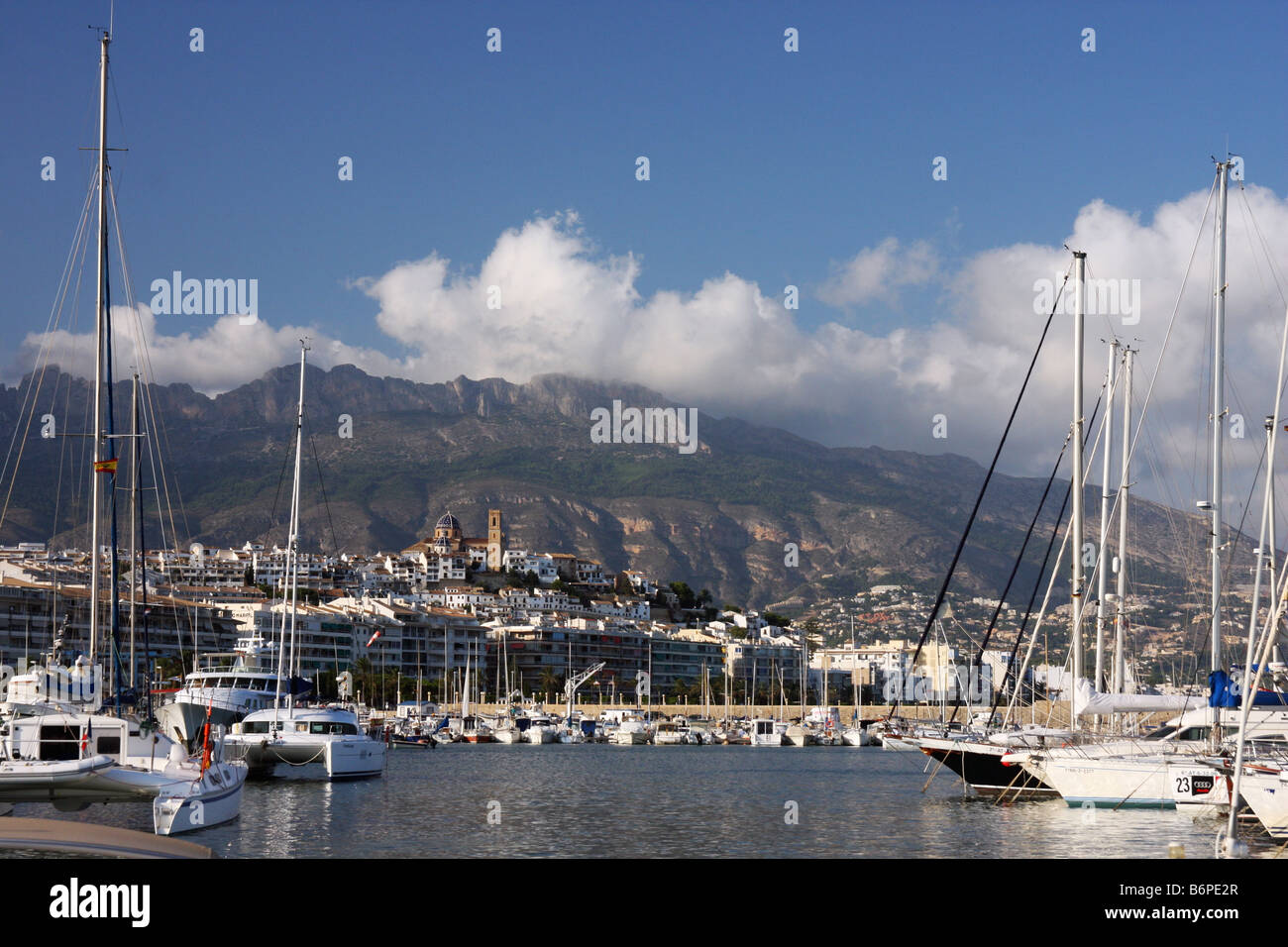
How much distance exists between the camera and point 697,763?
77.8 metres

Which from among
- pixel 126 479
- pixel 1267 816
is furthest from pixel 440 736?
pixel 1267 816

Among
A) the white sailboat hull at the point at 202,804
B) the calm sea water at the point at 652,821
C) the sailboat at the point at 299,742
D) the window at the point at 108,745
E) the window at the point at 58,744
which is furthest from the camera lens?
the sailboat at the point at 299,742

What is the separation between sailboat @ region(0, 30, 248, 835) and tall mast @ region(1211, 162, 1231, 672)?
21665mm

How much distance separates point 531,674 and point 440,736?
79105 mm

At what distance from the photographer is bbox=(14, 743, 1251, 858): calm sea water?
27.8 m

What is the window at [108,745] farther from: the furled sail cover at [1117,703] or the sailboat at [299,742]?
the furled sail cover at [1117,703]

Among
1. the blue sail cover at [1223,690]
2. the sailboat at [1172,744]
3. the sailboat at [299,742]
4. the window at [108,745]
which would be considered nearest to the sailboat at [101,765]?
the window at [108,745]

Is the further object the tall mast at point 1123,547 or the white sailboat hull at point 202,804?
the tall mast at point 1123,547

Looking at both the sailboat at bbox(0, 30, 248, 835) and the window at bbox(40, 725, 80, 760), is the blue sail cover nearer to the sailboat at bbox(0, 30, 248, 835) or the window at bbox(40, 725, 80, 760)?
the sailboat at bbox(0, 30, 248, 835)

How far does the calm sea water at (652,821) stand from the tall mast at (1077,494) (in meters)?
4.27

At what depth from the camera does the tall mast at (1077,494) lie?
39.0 m

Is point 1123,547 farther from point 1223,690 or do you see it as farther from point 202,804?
point 202,804

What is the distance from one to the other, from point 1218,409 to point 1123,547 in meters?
12.9
